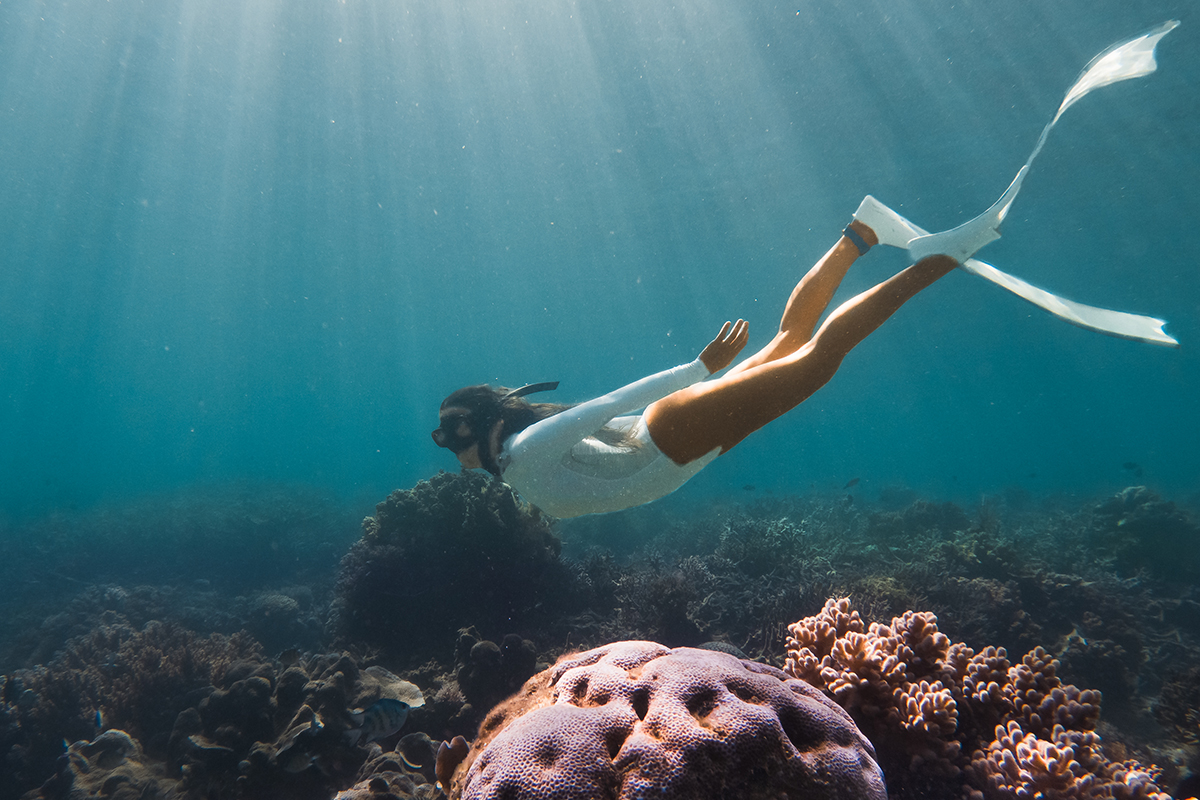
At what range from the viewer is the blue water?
62.3ft

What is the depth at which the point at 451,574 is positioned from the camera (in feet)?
22.3

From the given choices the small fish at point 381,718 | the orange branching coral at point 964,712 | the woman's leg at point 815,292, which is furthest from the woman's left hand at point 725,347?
the small fish at point 381,718

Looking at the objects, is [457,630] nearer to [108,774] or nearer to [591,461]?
[108,774]

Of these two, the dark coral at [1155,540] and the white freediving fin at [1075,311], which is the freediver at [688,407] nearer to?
the white freediving fin at [1075,311]

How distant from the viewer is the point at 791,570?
873cm

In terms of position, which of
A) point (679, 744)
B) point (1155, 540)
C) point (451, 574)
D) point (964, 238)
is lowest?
point (1155, 540)

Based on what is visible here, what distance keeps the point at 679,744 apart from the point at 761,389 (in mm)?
2388

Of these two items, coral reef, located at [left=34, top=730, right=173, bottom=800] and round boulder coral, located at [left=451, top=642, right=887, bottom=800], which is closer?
round boulder coral, located at [left=451, top=642, right=887, bottom=800]

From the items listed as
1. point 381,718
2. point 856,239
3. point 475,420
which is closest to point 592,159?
point 856,239

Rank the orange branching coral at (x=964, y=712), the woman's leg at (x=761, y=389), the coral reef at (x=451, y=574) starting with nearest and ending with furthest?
1. the orange branching coral at (x=964, y=712)
2. the woman's leg at (x=761, y=389)
3. the coral reef at (x=451, y=574)

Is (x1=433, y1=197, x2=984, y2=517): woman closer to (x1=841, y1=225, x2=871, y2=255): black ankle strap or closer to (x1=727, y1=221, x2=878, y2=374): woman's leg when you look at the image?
(x1=727, y1=221, x2=878, y2=374): woman's leg

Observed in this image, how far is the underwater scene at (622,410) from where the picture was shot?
2.90 metres

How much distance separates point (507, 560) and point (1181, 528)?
52.0ft

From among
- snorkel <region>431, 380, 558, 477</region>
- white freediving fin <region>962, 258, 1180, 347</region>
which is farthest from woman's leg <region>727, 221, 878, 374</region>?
snorkel <region>431, 380, 558, 477</region>
